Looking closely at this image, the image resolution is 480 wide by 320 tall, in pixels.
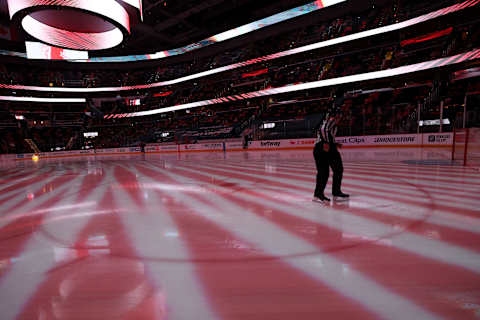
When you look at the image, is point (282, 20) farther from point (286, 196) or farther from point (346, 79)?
point (286, 196)

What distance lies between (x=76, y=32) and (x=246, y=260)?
1267cm

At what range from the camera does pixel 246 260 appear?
6.03 feet

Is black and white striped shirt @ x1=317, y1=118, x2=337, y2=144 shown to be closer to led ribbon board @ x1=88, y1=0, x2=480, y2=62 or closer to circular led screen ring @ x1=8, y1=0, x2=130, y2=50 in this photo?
circular led screen ring @ x1=8, y1=0, x2=130, y2=50

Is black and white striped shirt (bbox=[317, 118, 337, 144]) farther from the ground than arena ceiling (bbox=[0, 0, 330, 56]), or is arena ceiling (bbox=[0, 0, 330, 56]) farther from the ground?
arena ceiling (bbox=[0, 0, 330, 56])

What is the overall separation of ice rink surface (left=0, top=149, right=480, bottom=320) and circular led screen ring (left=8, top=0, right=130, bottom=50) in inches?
291

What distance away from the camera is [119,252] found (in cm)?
203

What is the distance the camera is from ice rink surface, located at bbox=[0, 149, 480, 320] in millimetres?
1317

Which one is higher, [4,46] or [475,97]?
[4,46]

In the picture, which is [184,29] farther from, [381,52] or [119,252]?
[119,252]

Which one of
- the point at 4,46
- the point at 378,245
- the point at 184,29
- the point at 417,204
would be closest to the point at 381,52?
the point at 184,29

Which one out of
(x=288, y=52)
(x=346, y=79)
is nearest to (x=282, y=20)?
(x=288, y=52)

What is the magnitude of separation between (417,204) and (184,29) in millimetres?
28747

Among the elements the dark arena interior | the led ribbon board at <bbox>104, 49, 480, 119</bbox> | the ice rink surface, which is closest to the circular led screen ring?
the dark arena interior

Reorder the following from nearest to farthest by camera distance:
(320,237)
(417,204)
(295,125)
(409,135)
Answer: (320,237)
(417,204)
(409,135)
(295,125)
